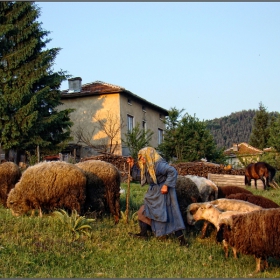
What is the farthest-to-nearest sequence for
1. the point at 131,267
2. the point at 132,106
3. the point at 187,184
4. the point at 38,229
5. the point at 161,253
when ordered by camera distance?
1. the point at 132,106
2. the point at 187,184
3. the point at 38,229
4. the point at 161,253
5. the point at 131,267

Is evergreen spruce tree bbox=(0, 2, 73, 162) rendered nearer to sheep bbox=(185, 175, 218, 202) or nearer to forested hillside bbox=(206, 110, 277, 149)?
sheep bbox=(185, 175, 218, 202)

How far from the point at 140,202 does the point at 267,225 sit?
6221mm

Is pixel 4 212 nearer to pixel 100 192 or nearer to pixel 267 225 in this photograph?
pixel 100 192

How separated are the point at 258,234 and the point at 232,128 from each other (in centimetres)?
9294

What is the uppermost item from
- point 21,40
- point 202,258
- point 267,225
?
point 21,40

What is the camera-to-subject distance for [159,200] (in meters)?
9.98

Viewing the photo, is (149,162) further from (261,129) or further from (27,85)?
(261,129)

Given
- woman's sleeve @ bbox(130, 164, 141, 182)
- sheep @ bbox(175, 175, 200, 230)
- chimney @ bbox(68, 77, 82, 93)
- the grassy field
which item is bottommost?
the grassy field

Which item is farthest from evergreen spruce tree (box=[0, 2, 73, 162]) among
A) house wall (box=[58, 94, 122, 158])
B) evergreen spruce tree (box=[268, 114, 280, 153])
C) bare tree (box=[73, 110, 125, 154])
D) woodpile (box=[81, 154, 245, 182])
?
evergreen spruce tree (box=[268, 114, 280, 153])

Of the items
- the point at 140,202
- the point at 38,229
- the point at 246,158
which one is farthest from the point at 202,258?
the point at 246,158

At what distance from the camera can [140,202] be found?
14570 mm

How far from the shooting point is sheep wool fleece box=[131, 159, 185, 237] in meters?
9.89

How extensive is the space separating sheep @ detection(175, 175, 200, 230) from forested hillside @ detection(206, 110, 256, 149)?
77241mm

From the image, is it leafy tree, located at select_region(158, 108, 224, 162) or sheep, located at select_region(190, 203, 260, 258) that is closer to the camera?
sheep, located at select_region(190, 203, 260, 258)
